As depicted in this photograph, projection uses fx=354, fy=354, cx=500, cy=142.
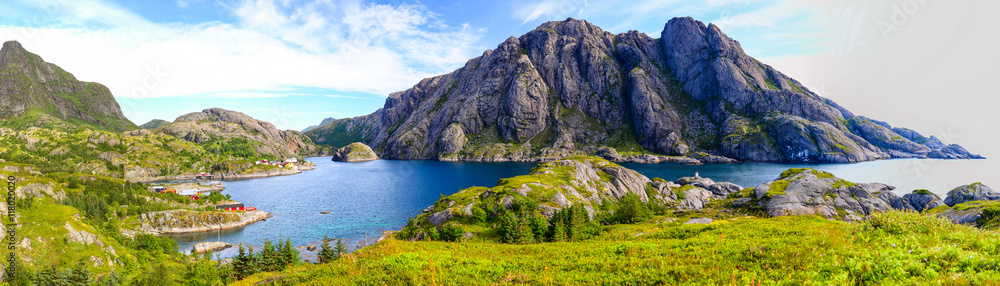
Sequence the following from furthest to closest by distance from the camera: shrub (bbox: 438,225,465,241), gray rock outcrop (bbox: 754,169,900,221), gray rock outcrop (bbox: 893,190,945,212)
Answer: gray rock outcrop (bbox: 893,190,945,212) < gray rock outcrop (bbox: 754,169,900,221) < shrub (bbox: 438,225,465,241)

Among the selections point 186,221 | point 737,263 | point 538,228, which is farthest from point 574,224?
point 186,221

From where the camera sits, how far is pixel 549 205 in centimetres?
6028

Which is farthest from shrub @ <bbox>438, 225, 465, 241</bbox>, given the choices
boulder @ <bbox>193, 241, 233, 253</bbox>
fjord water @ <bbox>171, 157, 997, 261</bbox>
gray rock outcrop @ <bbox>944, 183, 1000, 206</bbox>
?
gray rock outcrop @ <bbox>944, 183, 1000, 206</bbox>

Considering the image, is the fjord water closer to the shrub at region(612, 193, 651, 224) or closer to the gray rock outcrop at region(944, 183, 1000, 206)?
the gray rock outcrop at region(944, 183, 1000, 206)

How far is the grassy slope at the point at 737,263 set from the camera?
9.20 metres

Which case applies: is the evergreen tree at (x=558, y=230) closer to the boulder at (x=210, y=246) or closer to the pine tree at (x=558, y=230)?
the pine tree at (x=558, y=230)

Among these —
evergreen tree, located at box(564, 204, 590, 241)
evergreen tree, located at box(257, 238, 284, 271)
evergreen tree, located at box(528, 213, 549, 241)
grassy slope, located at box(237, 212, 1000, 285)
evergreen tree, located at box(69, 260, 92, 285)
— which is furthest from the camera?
evergreen tree, located at box(257, 238, 284, 271)

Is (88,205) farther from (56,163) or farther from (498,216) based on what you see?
(56,163)

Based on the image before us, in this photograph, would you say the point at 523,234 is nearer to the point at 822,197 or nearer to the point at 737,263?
the point at 737,263

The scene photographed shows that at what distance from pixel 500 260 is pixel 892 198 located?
108 meters

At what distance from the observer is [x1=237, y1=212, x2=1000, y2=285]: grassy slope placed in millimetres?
9195

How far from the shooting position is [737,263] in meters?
12.4

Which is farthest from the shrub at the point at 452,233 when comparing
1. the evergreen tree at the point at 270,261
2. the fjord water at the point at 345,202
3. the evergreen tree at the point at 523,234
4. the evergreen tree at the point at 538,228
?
the fjord water at the point at 345,202

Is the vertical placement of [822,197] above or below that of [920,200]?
above
